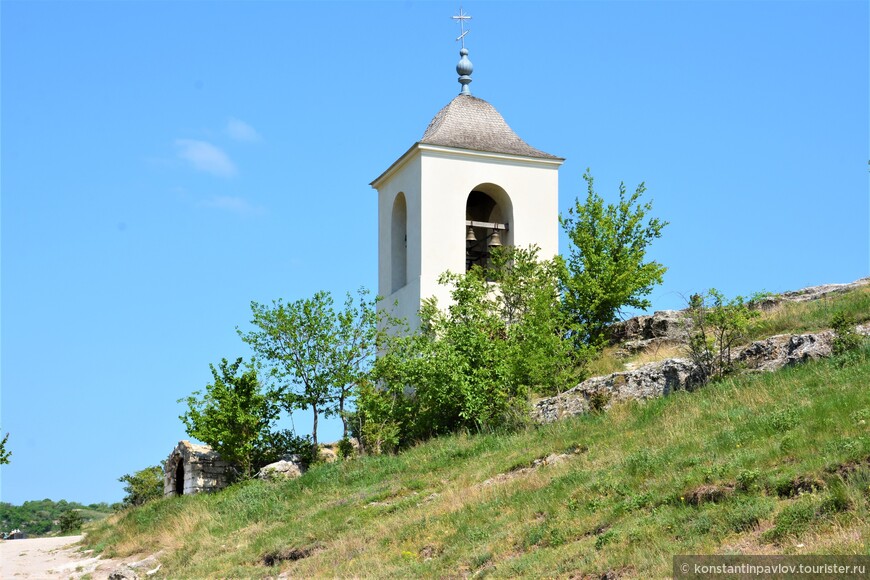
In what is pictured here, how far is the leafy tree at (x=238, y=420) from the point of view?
77.5 ft

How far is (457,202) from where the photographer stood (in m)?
27.2

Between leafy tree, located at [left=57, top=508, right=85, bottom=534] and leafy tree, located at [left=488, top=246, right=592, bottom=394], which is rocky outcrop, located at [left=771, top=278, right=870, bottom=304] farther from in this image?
leafy tree, located at [left=57, top=508, right=85, bottom=534]

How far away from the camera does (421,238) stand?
26.7 meters

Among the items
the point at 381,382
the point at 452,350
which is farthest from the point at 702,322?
the point at 381,382

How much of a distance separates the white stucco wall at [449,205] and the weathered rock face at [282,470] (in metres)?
5.04

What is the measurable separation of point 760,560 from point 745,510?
1.22m

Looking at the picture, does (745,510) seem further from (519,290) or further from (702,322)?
(519,290)

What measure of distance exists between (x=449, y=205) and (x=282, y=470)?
8.15 m

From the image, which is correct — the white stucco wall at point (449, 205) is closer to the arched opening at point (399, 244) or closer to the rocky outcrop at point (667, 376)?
the arched opening at point (399, 244)

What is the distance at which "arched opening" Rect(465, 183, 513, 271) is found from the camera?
91.2 feet

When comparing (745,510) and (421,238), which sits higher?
(421,238)

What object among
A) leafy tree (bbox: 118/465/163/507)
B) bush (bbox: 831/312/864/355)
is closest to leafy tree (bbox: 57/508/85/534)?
leafy tree (bbox: 118/465/163/507)

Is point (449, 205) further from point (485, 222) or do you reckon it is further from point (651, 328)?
point (651, 328)

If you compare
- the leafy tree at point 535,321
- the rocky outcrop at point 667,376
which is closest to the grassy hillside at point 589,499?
the rocky outcrop at point 667,376
